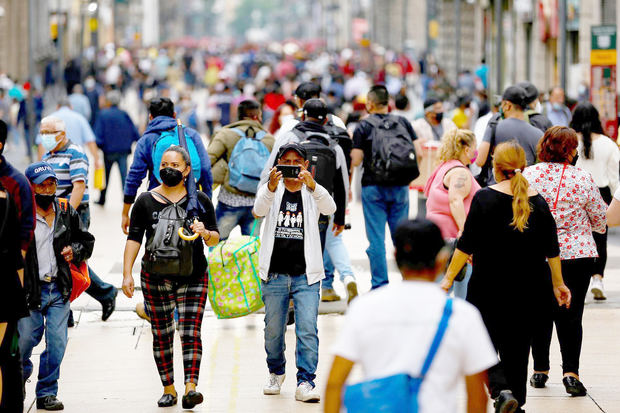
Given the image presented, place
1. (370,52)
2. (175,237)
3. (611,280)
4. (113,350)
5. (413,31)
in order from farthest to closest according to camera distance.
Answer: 1. (413,31)
2. (370,52)
3. (611,280)
4. (113,350)
5. (175,237)

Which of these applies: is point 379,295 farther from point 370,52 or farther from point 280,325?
point 370,52

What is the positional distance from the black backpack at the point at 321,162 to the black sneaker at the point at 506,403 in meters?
2.43

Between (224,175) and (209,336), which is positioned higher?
(224,175)

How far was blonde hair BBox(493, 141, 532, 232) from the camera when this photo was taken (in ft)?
22.0

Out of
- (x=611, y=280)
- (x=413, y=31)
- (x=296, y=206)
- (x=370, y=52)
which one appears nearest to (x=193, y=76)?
(x=370, y=52)

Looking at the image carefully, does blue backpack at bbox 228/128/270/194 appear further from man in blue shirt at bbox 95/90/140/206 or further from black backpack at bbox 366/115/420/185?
man in blue shirt at bbox 95/90/140/206

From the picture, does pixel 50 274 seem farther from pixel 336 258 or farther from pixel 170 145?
pixel 336 258

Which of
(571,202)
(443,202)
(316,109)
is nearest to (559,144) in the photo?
(571,202)

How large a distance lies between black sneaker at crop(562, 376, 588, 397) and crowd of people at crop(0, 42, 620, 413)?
4cm

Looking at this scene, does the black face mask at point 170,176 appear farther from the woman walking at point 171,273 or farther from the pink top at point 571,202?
the pink top at point 571,202

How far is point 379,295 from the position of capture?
4.23 m

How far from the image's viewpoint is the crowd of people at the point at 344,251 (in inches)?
167

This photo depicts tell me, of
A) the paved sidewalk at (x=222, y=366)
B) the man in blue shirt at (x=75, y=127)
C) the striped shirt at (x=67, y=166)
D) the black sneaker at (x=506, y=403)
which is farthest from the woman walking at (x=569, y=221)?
the man in blue shirt at (x=75, y=127)

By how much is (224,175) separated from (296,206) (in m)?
3.01
